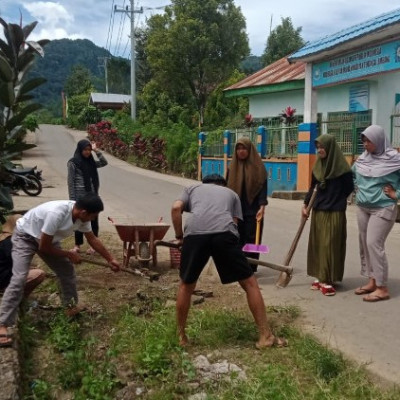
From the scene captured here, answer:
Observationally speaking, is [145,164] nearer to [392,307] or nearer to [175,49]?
[175,49]

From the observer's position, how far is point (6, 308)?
13.5 feet

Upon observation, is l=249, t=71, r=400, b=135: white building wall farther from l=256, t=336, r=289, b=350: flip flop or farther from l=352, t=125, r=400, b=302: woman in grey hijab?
l=256, t=336, r=289, b=350: flip flop

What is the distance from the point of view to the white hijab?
5.14 m

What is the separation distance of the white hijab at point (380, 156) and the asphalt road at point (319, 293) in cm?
127

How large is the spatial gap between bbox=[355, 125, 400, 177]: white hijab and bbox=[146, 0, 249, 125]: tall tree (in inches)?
949

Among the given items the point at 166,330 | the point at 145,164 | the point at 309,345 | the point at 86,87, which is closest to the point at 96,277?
the point at 166,330

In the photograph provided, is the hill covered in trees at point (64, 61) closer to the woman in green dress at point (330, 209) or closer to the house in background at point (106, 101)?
the house in background at point (106, 101)

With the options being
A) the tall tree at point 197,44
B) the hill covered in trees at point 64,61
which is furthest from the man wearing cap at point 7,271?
the hill covered in trees at point 64,61

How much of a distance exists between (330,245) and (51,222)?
2.83 metres

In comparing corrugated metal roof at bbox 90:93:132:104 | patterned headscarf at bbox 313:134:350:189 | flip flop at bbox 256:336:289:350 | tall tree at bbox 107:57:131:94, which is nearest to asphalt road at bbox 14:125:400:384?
flip flop at bbox 256:336:289:350

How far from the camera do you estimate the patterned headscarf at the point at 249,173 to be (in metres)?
5.95

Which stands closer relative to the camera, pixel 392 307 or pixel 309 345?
pixel 309 345

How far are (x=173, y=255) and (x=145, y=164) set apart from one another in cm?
1829

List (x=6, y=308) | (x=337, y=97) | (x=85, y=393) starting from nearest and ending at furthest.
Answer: (x=85, y=393) → (x=6, y=308) → (x=337, y=97)
